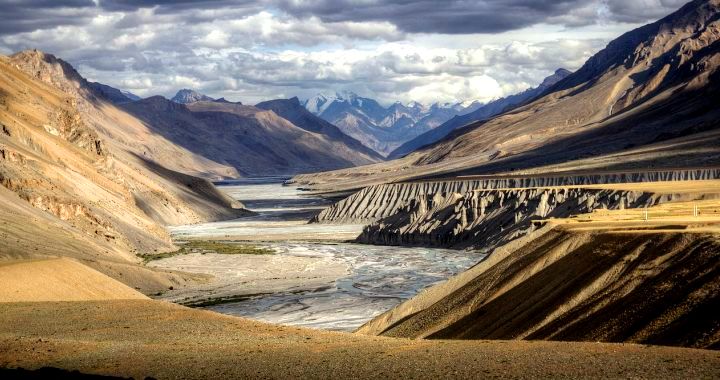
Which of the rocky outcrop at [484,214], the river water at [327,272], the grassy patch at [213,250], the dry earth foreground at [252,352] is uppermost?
the dry earth foreground at [252,352]

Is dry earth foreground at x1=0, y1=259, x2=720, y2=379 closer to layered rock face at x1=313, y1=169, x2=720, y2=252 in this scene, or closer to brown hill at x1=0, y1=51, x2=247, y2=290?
brown hill at x1=0, y1=51, x2=247, y2=290

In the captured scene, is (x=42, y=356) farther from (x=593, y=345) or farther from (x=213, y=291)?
(x=213, y=291)

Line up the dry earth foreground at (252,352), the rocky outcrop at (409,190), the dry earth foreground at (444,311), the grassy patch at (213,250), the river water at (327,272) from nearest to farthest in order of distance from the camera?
1. the dry earth foreground at (252,352)
2. the dry earth foreground at (444,311)
3. the river water at (327,272)
4. the grassy patch at (213,250)
5. the rocky outcrop at (409,190)

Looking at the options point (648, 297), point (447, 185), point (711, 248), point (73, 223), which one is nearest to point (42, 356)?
point (648, 297)

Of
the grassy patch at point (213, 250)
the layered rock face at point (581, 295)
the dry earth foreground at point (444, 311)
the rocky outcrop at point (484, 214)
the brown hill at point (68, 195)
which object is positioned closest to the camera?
the dry earth foreground at point (444, 311)

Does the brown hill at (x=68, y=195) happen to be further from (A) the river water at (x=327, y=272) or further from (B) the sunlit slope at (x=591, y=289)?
(B) the sunlit slope at (x=591, y=289)

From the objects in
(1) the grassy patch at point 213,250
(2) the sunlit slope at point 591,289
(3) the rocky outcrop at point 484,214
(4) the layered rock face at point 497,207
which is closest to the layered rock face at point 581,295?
(2) the sunlit slope at point 591,289

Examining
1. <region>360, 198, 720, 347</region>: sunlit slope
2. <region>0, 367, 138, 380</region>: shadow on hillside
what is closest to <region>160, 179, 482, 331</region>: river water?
<region>360, 198, 720, 347</region>: sunlit slope
